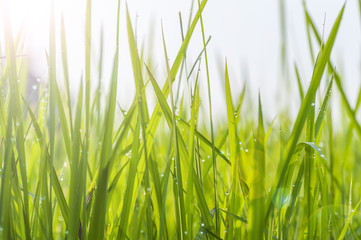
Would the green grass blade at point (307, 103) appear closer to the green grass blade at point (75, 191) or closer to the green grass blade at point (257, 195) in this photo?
the green grass blade at point (257, 195)

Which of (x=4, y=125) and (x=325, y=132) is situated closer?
(x=4, y=125)

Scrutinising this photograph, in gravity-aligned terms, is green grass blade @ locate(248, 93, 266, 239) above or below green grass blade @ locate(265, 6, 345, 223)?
below

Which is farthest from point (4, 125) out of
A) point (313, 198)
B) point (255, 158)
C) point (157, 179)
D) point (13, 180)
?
point (313, 198)

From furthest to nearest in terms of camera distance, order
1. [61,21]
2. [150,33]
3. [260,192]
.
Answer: [150,33] < [61,21] < [260,192]

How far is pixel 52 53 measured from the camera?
41 centimetres

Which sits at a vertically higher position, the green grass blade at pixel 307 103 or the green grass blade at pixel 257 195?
the green grass blade at pixel 307 103

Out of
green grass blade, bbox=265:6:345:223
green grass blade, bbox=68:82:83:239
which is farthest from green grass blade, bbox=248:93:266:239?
green grass blade, bbox=68:82:83:239

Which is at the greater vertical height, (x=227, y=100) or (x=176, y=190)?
(x=227, y=100)

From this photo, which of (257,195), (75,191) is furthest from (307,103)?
(75,191)

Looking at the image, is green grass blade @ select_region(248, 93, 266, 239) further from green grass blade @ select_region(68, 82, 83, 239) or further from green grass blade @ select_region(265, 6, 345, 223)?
green grass blade @ select_region(68, 82, 83, 239)

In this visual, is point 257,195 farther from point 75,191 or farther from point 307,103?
point 75,191

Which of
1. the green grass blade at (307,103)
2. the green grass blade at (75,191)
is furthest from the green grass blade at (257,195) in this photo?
the green grass blade at (75,191)

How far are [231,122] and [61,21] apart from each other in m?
0.24

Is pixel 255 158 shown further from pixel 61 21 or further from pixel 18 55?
pixel 18 55
